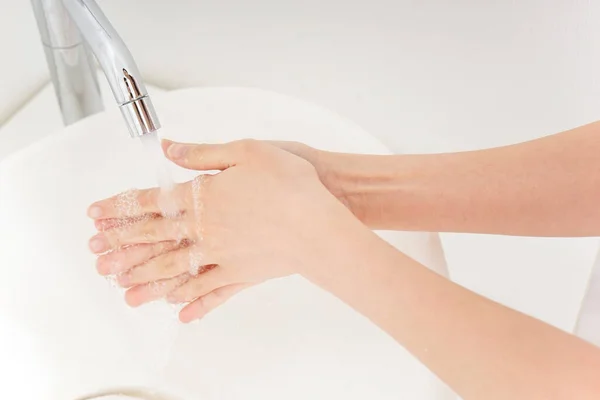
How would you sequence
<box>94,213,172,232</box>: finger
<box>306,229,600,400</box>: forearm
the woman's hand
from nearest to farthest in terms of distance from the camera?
<box>306,229,600,400</box>: forearm, the woman's hand, <box>94,213,172,232</box>: finger


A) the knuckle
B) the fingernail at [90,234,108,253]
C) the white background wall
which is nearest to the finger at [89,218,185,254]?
the fingernail at [90,234,108,253]

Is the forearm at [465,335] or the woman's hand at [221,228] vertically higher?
the woman's hand at [221,228]

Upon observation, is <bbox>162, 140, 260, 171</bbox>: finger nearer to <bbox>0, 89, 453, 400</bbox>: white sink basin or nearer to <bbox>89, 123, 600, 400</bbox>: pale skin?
<bbox>89, 123, 600, 400</bbox>: pale skin

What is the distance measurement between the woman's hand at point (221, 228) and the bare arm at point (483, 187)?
69 millimetres

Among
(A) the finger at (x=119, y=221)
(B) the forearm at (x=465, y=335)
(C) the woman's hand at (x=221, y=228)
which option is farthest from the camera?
(A) the finger at (x=119, y=221)

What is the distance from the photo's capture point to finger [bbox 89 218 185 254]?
2.20ft

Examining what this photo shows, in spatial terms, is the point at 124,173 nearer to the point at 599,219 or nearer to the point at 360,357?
the point at 360,357

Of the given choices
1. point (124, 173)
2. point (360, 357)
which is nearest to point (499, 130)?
point (360, 357)

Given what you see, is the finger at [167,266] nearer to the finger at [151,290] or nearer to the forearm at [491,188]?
the finger at [151,290]

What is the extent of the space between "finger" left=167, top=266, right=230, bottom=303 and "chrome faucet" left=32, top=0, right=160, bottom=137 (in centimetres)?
20

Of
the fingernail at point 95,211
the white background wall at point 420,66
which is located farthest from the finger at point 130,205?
the white background wall at point 420,66

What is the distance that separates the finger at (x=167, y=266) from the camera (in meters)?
0.67

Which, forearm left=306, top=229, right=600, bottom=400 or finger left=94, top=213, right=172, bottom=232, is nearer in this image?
forearm left=306, top=229, right=600, bottom=400

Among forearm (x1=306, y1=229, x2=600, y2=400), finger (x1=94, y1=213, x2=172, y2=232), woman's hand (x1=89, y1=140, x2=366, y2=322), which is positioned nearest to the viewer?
forearm (x1=306, y1=229, x2=600, y2=400)
